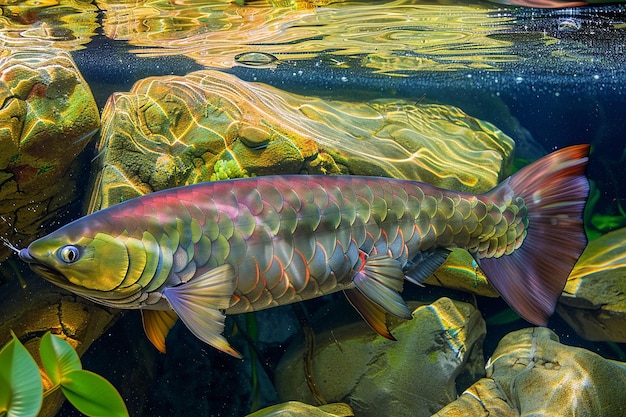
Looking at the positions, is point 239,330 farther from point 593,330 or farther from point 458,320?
point 593,330

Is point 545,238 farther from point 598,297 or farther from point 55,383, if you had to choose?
point 55,383

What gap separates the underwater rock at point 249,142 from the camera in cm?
438

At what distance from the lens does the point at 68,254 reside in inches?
92.4

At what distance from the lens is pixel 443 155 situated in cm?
549

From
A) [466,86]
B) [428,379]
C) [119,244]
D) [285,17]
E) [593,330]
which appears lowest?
[593,330]

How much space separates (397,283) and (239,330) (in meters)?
2.44

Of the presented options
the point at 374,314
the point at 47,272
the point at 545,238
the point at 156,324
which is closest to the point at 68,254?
the point at 47,272

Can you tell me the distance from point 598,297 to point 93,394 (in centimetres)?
520

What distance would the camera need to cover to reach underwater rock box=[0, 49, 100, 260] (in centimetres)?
397

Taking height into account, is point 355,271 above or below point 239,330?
above

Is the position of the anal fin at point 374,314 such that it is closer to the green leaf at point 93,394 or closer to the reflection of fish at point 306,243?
the reflection of fish at point 306,243

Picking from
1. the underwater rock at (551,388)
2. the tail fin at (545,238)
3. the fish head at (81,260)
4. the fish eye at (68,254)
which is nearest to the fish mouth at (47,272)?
the fish head at (81,260)

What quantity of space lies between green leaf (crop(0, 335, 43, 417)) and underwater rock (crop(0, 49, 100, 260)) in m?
2.44

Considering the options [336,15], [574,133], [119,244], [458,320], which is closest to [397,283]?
[119,244]
